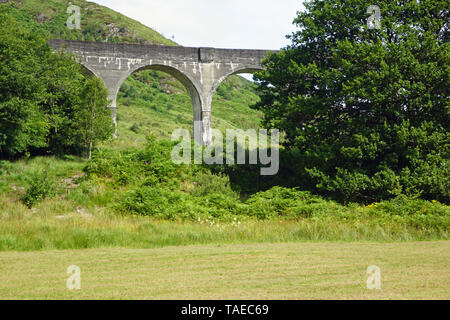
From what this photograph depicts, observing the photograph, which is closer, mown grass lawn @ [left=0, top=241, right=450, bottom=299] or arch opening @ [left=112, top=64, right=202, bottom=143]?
mown grass lawn @ [left=0, top=241, right=450, bottom=299]

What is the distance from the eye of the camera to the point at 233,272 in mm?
6238

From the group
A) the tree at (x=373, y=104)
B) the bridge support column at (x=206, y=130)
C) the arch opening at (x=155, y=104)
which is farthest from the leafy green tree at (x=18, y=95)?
the bridge support column at (x=206, y=130)

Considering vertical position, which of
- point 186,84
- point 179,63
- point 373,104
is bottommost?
point 373,104

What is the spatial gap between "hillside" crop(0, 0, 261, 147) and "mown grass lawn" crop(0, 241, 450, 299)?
22.9 m

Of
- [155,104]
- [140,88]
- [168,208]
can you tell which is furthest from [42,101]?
[140,88]

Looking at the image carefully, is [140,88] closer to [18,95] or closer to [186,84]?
[186,84]

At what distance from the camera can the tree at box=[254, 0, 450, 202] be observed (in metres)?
15.1

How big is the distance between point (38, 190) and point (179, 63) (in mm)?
12643

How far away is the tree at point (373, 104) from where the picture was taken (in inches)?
593

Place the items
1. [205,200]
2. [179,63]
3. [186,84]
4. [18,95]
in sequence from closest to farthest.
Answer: [205,200], [18,95], [179,63], [186,84]

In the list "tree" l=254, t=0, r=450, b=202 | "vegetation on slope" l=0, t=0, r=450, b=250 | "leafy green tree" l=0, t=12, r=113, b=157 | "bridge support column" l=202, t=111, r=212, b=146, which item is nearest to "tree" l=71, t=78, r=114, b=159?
"leafy green tree" l=0, t=12, r=113, b=157

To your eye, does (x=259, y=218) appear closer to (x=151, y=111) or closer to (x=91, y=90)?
(x=91, y=90)

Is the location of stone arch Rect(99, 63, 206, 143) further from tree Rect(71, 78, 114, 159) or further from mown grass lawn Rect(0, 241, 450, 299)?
mown grass lawn Rect(0, 241, 450, 299)
